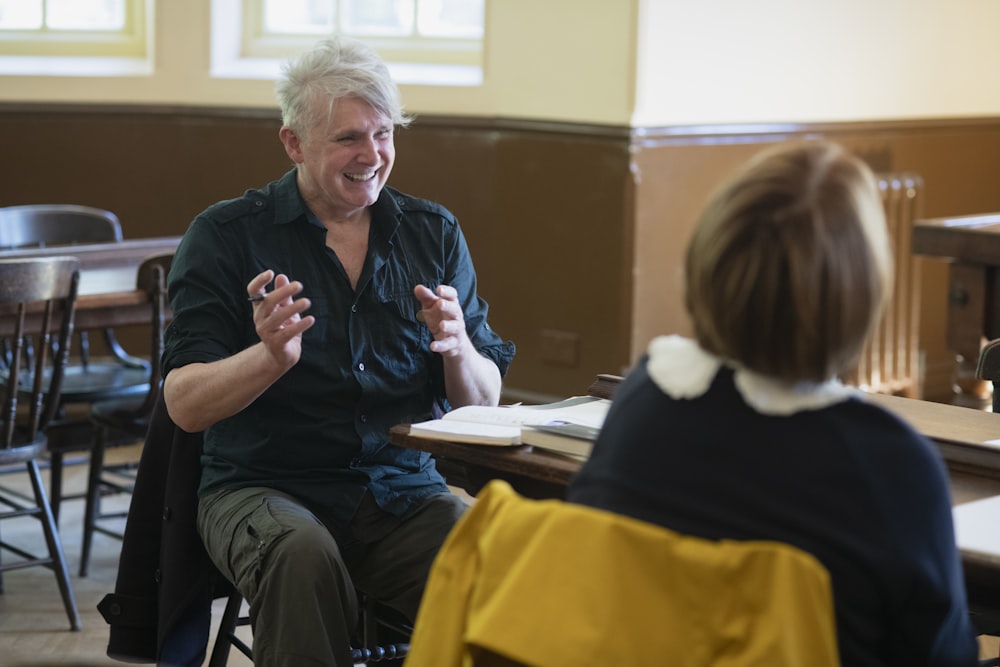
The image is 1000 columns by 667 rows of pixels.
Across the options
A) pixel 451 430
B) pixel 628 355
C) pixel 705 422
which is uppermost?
pixel 705 422

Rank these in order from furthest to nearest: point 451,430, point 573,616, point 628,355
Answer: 1. point 628,355
2. point 451,430
3. point 573,616

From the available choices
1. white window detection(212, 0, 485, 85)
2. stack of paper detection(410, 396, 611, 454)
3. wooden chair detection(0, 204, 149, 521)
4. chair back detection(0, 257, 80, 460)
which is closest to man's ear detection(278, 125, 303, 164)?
stack of paper detection(410, 396, 611, 454)

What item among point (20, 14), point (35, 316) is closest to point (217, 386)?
point (35, 316)

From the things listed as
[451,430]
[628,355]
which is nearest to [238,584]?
[451,430]

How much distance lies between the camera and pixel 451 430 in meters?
1.86

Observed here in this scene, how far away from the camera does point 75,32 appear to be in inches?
214

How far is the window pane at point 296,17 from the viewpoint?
540 centimetres

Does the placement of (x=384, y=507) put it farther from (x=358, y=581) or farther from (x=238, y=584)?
(x=238, y=584)

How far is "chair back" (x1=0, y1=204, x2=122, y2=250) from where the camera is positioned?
4.01 meters

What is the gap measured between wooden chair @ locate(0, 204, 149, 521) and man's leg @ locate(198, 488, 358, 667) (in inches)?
64.3

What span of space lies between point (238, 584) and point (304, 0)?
12.6 feet

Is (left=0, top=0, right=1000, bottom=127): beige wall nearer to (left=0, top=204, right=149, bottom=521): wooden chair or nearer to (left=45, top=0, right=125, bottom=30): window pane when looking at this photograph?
(left=45, top=0, right=125, bottom=30): window pane

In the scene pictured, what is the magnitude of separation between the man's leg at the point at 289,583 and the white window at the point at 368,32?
3.24 meters

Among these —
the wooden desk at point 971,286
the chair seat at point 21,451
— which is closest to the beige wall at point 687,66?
the wooden desk at point 971,286
